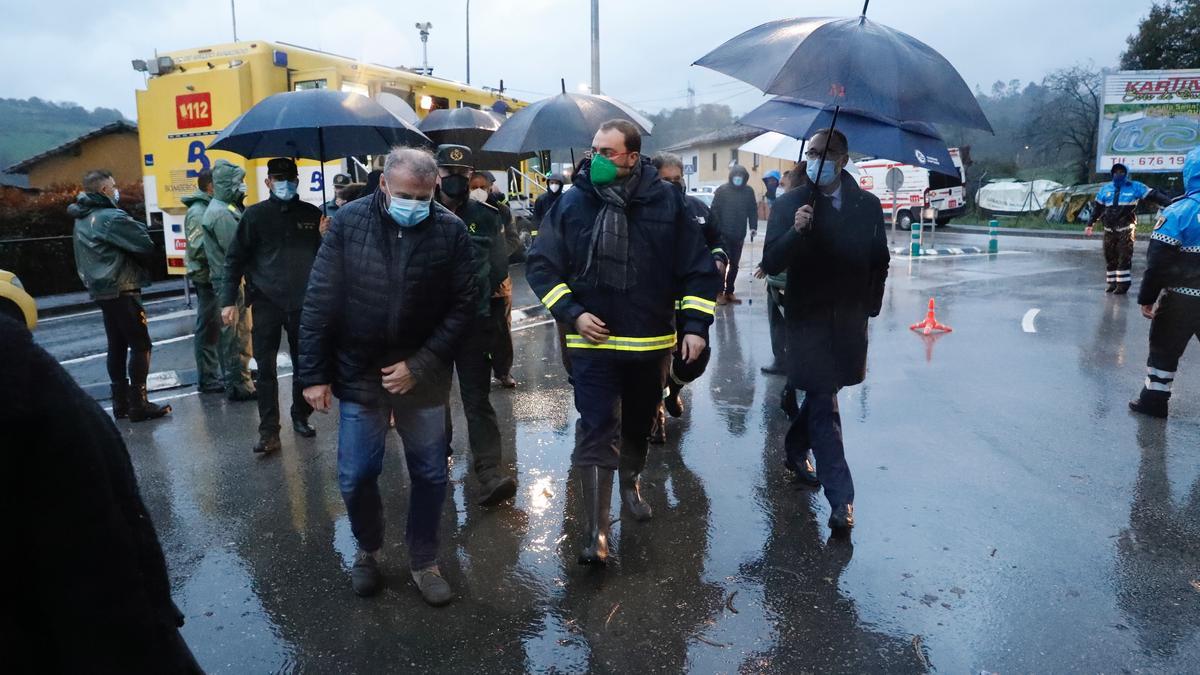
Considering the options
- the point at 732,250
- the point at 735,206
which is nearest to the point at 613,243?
the point at 732,250

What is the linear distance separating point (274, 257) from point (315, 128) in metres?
1.01

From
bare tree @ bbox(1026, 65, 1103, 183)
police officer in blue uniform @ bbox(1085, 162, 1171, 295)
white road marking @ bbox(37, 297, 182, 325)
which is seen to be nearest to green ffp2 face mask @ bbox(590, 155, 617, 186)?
police officer in blue uniform @ bbox(1085, 162, 1171, 295)

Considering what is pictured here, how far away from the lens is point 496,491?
15.5 feet

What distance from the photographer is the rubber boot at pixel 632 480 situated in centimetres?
440

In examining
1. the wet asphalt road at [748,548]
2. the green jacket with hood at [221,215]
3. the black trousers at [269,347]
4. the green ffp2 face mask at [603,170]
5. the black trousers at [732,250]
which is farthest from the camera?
the black trousers at [732,250]

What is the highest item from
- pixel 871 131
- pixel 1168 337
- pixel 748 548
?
pixel 871 131

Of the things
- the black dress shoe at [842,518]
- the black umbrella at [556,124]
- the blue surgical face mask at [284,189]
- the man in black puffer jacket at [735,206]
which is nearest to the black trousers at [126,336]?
the blue surgical face mask at [284,189]

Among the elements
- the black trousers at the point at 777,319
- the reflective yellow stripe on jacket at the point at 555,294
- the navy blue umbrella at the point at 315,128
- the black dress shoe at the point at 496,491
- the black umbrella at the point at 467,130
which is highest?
the black umbrella at the point at 467,130

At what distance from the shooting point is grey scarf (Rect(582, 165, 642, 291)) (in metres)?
3.78

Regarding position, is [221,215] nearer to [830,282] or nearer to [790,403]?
[790,403]

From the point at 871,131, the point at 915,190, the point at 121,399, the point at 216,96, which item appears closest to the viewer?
the point at 871,131

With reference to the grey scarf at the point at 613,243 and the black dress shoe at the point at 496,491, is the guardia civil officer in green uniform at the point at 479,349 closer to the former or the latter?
the black dress shoe at the point at 496,491

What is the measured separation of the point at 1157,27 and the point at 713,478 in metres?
39.2

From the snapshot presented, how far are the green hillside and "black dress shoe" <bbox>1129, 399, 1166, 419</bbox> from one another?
58214 millimetres
